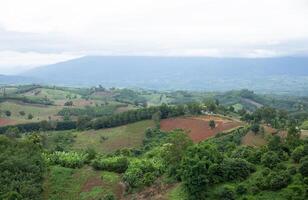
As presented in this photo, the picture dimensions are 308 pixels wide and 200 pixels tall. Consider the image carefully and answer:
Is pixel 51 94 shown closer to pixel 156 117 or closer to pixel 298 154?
pixel 156 117

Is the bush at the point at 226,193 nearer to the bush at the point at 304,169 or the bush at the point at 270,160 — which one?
the bush at the point at 270,160

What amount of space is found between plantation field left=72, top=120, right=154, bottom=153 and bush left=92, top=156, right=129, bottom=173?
30341 mm

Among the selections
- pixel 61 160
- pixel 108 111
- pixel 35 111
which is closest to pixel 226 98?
pixel 108 111

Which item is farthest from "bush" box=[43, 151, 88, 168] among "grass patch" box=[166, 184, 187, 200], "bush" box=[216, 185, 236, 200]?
"bush" box=[216, 185, 236, 200]

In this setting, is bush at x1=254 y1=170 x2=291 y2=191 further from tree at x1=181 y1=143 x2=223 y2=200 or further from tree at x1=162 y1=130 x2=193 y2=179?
tree at x1=162 y1=130 x2=193 y2=179

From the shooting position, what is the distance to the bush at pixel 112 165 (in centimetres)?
4847

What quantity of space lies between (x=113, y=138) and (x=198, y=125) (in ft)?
48.8

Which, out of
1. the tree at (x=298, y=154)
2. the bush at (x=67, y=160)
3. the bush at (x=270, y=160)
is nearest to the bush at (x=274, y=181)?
the bush at (x=270, y=160)

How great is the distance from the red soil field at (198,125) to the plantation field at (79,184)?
31.9 meters

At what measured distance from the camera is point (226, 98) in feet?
624

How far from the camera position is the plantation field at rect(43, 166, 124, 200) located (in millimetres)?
44656

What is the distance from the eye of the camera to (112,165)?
48.7 metres

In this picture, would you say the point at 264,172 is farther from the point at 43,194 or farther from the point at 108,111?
the point at 108,111

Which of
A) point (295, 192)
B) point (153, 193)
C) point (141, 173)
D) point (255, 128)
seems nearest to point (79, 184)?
point (141, 173)
